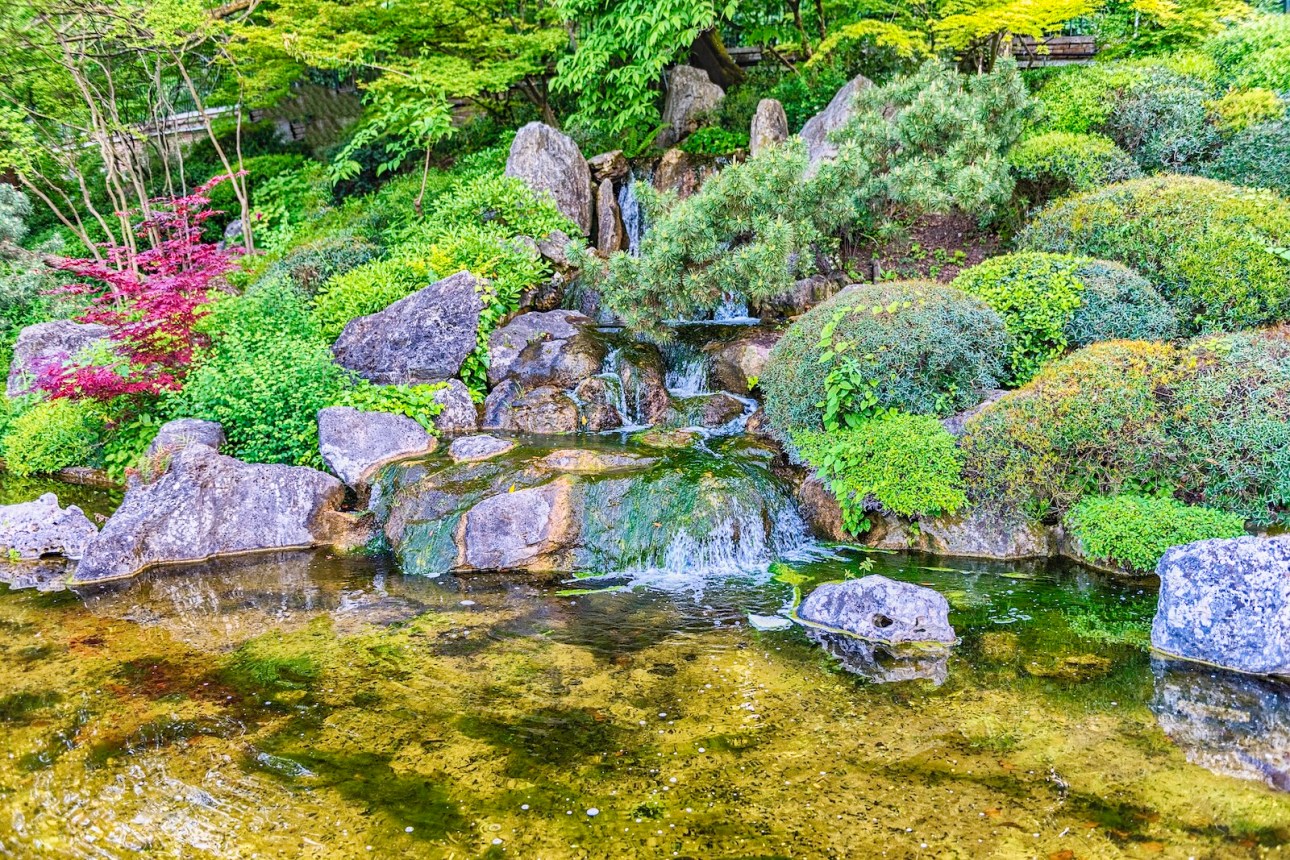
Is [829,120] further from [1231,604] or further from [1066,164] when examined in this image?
[1231,604]

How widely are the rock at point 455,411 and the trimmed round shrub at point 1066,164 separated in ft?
28.6

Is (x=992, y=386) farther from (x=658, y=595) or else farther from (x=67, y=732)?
(x=67, y=732)

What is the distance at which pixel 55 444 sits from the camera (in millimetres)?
12250

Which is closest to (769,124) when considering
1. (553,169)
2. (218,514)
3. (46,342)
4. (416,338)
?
(553,169)

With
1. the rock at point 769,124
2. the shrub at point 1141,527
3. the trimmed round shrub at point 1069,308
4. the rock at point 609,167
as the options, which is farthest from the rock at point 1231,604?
the rock at point 609,167

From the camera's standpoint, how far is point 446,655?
21.5 ft

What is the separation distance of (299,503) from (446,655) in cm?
390

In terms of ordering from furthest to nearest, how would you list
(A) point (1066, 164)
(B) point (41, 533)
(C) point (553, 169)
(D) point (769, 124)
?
(C) point (553, 169), (D) point (769, 124), (A) point (1066, 164), (B) point (41, 533)

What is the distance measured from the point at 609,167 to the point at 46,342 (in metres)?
10.6

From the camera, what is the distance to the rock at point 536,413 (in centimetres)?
1137

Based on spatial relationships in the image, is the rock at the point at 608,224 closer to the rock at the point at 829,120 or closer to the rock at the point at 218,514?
the rock at the point at 829,120

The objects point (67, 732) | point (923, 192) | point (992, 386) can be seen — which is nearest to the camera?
point (67, 732)

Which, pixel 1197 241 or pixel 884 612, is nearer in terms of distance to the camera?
pixel 884 612

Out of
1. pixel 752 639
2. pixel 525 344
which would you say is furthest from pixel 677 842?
pixel 525 344
